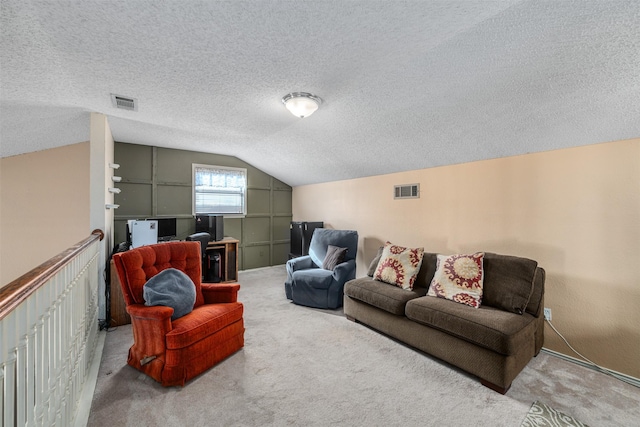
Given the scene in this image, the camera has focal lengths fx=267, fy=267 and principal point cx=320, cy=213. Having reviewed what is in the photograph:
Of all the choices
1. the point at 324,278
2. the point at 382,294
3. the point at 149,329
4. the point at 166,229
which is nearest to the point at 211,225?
the point at 166,229

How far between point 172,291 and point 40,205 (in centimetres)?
308

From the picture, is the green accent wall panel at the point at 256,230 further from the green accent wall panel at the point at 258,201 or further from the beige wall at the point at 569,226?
the beige wall at the point at 569,226

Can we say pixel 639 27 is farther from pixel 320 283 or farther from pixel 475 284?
pixel 320 283

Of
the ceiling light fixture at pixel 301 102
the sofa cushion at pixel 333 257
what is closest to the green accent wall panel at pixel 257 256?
the sofa cushion at pixel 333 257

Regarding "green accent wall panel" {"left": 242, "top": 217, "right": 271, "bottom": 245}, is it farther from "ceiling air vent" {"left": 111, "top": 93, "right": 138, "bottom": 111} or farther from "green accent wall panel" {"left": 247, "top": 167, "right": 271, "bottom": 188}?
"ceiling air vent" {"left": 111, "top": 93, "right": 138, "bottom": 111}

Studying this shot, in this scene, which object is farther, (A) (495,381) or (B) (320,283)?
(B) (320,283)

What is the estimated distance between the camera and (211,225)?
184 inches

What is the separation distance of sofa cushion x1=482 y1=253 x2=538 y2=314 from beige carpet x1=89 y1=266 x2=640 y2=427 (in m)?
0.56

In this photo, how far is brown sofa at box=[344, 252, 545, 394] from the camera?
2.00m

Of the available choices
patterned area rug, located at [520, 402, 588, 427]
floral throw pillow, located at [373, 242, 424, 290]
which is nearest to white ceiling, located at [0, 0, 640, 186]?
floral throw pillow, located at [373, 242, 424, 290]

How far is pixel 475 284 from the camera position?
8.15 ft

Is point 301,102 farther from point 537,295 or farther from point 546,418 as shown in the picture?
point 546,418

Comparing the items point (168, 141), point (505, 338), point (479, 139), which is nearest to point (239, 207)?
point (168, 141)

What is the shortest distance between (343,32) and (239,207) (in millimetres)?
4358
